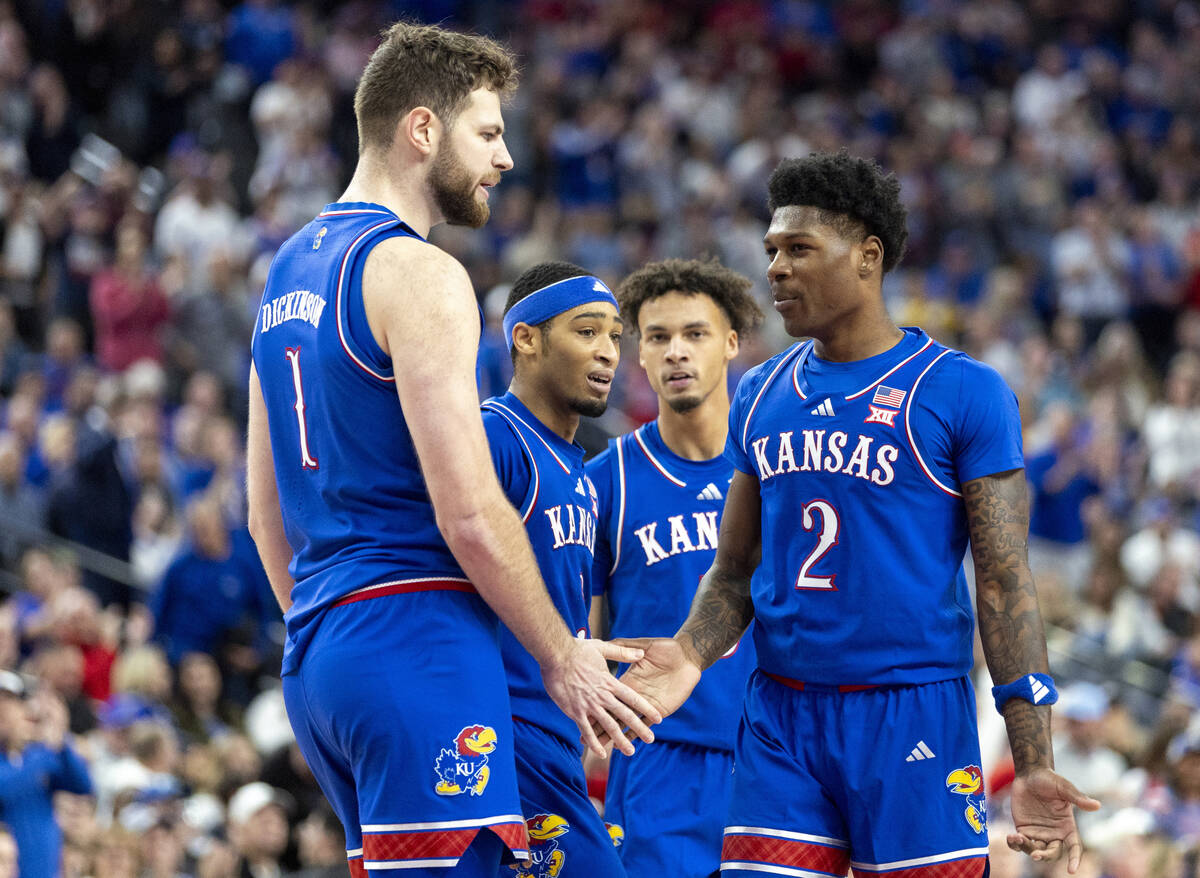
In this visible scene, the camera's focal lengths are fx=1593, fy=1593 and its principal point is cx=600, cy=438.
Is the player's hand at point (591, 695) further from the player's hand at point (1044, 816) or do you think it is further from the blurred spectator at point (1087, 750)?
the blurred spectator at point (1087, 750)

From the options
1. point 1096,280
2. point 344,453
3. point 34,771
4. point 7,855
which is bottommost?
point 7,855

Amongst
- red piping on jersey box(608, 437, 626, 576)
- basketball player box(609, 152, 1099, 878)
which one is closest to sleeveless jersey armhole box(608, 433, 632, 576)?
red piping on jersey box(608, 437, 626, 576)

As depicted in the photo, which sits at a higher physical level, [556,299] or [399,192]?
[399,192]

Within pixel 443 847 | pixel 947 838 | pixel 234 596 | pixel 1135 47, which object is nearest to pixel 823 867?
pixel 947 838

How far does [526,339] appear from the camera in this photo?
5.16 meters

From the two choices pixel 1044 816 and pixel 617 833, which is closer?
pixel 1044 816

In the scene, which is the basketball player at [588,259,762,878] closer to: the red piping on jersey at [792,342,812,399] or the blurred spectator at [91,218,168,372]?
the red piping on jersey at [792,342,812,399]

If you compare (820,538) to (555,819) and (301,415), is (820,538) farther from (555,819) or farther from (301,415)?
(301,415)

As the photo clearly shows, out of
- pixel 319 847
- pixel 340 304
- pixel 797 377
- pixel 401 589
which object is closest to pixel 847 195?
pixel 797 377

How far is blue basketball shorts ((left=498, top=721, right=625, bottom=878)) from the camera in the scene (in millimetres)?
4512

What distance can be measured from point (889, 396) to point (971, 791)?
111 centimetres

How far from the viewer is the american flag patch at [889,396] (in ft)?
14.5

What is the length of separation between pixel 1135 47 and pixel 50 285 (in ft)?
43.0

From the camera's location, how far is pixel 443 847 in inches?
151
